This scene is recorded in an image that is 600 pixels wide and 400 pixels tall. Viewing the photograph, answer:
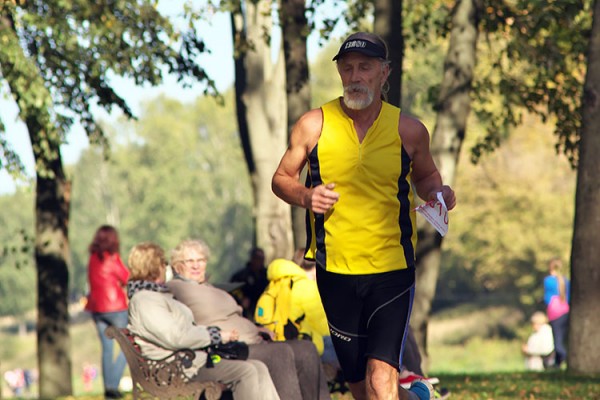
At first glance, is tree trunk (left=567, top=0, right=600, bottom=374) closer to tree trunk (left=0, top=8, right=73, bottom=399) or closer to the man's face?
tree trunk (left=0, top=8, right=73, bottom=399)

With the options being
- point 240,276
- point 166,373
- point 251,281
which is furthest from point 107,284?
point 166,373

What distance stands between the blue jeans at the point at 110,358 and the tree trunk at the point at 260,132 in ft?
12.0

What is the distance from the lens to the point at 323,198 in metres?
5.82

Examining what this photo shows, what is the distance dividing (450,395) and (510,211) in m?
41.0

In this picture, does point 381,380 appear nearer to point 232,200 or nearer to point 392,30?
point 392,30

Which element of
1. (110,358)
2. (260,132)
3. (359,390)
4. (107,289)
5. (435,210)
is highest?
(260,132)

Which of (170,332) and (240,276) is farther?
(240,276)

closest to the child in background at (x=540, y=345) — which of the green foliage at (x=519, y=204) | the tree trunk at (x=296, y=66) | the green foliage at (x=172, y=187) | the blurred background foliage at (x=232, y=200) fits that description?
the tree trunk at (x=296, y=66)

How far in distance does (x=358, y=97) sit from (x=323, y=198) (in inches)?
25.7

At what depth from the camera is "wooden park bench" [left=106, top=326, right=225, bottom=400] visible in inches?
364

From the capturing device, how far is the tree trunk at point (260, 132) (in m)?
18.0

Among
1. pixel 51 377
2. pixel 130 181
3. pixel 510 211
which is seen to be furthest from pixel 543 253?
pixel 130 181

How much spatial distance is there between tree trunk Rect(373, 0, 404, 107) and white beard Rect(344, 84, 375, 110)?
27.6ft

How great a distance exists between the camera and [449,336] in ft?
217
